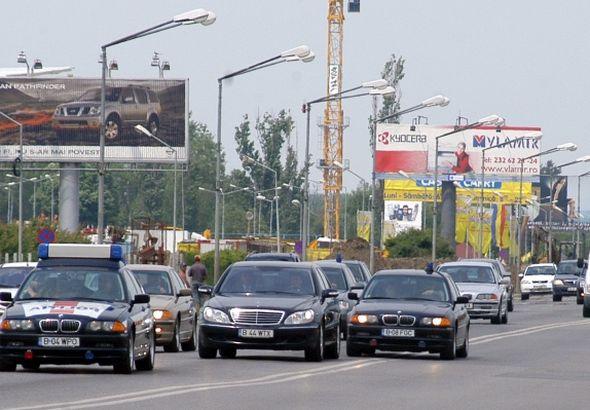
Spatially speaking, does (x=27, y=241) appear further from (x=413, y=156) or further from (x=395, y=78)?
(x=395, y=78)

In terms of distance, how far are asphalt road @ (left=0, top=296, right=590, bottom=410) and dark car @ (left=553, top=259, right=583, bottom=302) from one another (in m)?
41.8

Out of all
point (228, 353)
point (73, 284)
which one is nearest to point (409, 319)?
point (228, 353)

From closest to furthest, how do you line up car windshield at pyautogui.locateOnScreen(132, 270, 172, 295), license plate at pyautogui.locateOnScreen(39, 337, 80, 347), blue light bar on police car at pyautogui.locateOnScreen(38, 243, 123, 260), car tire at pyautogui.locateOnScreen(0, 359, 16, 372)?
license plate at pyautogui.locateOnScreen(39, 337, 80, 347) < car tire at pyautogui.locateOnScreen(0, 359, 16, 372) < blue light bar on police car at pyautogui.locateOnScreen(38, 243, 123, 260) < car windshield at pyautogui.locateOnScreen(132, 270, 172, 295)

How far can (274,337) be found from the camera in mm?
24328

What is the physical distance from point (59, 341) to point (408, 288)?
850cm

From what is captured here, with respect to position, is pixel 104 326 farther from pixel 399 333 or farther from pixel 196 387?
pixel 399 333

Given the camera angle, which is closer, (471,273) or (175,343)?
(175,343)

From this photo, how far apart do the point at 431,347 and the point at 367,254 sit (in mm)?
64037

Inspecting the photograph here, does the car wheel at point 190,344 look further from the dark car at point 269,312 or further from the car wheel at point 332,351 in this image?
the car wheel at point 332,351

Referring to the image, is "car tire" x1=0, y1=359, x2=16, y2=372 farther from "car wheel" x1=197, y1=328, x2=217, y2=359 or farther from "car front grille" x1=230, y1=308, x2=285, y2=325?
"car wheel" x1=197, y1=328, x2=217, y2=359

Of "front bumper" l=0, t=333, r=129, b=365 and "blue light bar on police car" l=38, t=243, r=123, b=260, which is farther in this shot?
"blue light bar on police car" l=38, t=243, r=123, b=260

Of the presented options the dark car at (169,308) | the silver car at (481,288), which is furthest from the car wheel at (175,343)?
the silver car at (481,288)

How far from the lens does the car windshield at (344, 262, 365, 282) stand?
39906 millimetres

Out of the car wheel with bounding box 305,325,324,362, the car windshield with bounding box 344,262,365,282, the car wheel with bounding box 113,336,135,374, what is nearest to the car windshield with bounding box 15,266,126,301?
the car wheel with bounding box 113,336,135,374
